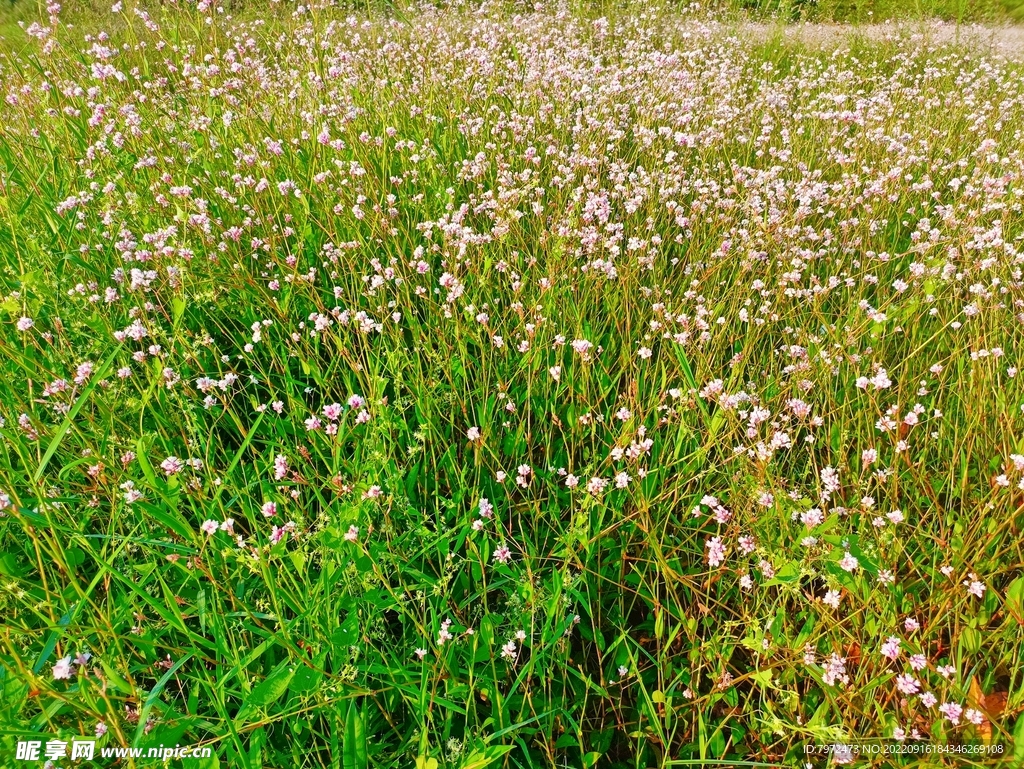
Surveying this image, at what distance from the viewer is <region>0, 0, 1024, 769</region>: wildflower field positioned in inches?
52.4

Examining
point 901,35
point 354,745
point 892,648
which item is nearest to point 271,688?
point 354,745

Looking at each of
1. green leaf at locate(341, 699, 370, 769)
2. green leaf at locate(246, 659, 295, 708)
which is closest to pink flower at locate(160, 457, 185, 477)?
green leaf at locate(246, 659, 295, 708)

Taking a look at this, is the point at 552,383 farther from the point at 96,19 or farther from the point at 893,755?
the point at 96,19

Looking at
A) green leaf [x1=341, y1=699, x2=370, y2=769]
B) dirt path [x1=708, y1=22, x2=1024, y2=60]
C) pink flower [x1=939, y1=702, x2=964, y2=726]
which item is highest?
dirt path [x1=708, y1=22, x2=1024, y2=60]

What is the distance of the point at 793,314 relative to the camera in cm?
230

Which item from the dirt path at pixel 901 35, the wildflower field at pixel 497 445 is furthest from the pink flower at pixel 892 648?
the dirt path at pixel 901 35

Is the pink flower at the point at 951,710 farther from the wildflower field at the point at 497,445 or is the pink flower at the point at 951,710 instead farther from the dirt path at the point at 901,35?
the dirt path at the point at 901,35

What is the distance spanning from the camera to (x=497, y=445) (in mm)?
1928

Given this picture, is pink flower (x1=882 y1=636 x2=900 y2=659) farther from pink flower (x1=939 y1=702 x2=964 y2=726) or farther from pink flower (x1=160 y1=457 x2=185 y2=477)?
pink flower (x1=160 y1=457 x2=185 y2=477)

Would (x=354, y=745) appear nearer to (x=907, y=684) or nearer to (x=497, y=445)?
(x=497, y=445)

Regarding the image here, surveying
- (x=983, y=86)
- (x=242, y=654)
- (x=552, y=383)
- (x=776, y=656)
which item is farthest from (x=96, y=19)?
(x=983, y=86)

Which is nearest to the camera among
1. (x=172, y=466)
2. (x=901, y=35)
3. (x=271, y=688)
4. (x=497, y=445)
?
(x=271, y=688)

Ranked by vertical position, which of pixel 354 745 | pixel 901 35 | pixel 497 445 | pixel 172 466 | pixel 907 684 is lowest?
pixel 354 745

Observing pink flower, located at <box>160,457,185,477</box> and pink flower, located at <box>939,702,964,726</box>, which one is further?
pink flower, located at <box>160,457,185,477</box>
